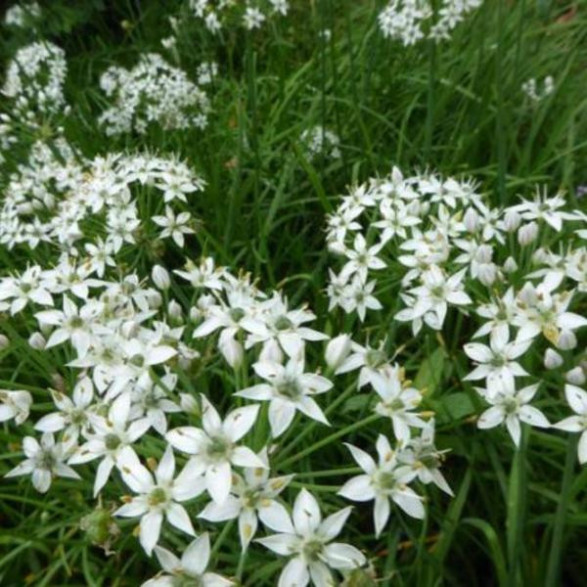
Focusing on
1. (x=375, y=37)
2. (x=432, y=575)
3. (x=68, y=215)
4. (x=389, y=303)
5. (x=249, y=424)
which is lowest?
(x=432, y=575)

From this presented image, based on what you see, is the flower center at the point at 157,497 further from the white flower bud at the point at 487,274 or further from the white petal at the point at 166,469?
the white flower bud at the point at 487,274

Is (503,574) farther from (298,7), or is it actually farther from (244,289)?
(298,7)

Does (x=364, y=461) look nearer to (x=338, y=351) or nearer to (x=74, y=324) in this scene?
(x=338, y=351)

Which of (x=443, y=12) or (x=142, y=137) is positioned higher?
(x=443, y=12)

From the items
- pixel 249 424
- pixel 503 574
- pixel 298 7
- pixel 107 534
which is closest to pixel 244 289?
pixel 249 424

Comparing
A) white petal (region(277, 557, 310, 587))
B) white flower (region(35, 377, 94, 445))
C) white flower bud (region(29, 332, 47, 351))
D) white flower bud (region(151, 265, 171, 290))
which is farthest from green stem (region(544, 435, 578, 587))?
white flower bud (region(29, 332, 47, 351))

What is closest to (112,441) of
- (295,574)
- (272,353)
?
(272,353)
